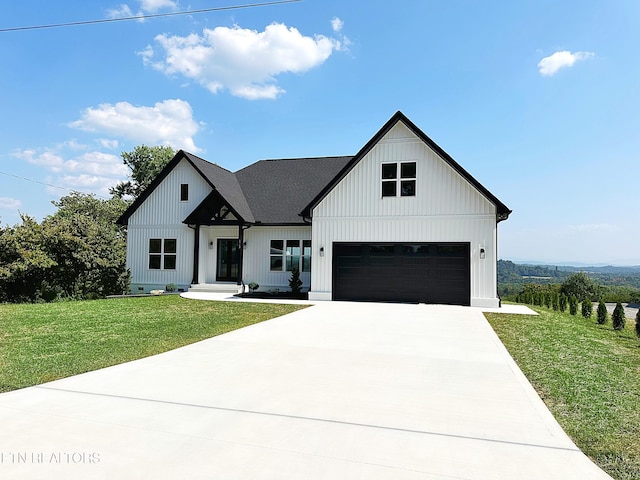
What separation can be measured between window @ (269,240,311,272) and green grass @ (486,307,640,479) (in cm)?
981

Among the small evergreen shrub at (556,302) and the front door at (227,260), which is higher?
the front door at (227,260)

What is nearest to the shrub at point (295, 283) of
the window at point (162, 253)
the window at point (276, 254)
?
the window at point (276, 254)

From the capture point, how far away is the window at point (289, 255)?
1855 centimetres

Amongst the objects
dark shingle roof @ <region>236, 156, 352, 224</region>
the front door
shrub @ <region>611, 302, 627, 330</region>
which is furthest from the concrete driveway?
the front door

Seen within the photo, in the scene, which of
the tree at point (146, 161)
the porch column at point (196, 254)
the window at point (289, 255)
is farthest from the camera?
the tree at point (146, 161)

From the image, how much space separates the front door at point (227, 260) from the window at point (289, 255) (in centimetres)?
204

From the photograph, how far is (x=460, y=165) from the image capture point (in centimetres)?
1492

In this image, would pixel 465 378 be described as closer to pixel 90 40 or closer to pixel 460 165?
pixel 460 165

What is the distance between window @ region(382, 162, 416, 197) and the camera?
51.5 ft

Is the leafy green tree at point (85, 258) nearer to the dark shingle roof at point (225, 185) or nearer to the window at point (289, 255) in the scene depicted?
the dark shingle roof at point (225, 185)

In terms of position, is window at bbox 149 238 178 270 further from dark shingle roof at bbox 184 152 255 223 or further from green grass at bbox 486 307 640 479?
green grass at bbox 486 307 640 479

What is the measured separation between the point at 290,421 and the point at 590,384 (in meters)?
4.48

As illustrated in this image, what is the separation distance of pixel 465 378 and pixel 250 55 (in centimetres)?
1285

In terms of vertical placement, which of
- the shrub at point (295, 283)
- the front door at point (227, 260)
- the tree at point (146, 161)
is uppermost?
the tree at point (146, 161)
